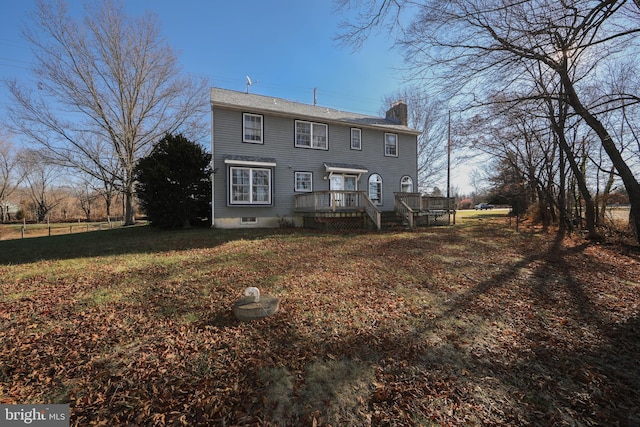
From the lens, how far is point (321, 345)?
3025mm

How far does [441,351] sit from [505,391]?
674 millimetres

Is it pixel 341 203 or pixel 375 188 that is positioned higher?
pixel 375 188

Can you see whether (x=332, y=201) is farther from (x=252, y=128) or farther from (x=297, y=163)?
(x=252, y=128)

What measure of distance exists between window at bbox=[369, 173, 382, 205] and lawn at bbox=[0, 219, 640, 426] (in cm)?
1075

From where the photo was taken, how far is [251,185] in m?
13.1

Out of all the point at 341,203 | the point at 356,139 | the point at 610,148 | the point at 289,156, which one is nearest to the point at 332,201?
the point at 341,203

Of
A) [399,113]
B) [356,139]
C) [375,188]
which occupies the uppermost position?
[399,113]

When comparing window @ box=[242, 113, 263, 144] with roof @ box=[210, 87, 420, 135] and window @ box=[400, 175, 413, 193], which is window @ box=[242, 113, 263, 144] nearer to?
roof @ box=[210, 87, 420, 135]

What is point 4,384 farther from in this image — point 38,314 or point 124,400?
point 38,314

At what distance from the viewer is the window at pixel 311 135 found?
14.6 meters

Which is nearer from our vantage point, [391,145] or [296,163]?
[296,163]

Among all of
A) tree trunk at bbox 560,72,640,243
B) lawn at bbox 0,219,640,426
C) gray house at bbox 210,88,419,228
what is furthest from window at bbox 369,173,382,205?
lawn at bbox 0,219,640,426

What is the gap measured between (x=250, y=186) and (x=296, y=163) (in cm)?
298

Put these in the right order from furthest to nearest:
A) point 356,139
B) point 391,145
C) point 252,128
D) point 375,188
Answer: point 391,145, point 375,188, point 356,139, point 252,128
